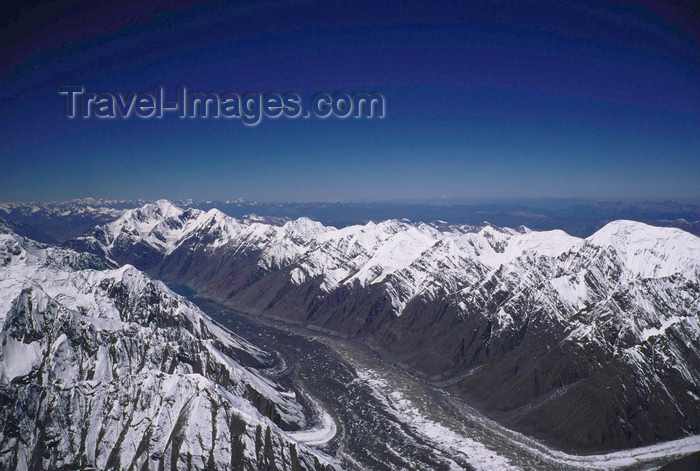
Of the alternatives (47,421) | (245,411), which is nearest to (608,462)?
(245,411)

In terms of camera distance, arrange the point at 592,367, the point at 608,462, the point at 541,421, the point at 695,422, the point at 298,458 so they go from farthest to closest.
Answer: the point at 592,367
the point at 541,421
the point at 695,422
the point at 608,462
the point at 298,458

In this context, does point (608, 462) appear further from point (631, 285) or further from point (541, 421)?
point (631, 285)

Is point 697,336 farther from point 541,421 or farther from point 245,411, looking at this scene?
point 245,411

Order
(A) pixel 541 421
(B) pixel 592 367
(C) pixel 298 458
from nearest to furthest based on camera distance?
(C) pixel 298 458
(A) pixel 541 421
(B) pixel 592 367

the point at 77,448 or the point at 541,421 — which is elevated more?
the point at 77,448

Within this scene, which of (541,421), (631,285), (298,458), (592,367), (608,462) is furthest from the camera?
(631,285)

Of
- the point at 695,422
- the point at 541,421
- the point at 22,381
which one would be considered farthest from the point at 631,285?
the point at 22,381

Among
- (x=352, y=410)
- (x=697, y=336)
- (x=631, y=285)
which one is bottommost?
(x=352, y=410)

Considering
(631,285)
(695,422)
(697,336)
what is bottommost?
(695,422)

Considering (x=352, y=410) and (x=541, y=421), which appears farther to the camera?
(x=352, y=410)
